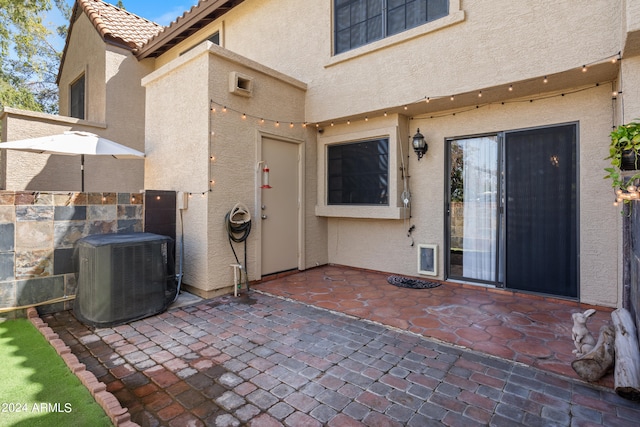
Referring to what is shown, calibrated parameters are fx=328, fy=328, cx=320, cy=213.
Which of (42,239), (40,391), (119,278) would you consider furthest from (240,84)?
(40,391)

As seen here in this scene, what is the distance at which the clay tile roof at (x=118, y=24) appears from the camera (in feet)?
28.8

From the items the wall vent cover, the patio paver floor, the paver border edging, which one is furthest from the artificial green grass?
the wall vent cover

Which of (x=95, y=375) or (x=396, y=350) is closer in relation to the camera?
(x=95, y=375)

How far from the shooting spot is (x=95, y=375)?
2834mm

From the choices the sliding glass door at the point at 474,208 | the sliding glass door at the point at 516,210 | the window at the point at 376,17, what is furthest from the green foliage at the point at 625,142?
the window at the point at 376,17

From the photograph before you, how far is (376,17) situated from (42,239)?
6.30 metres

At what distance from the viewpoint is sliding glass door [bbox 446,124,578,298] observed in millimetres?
4688

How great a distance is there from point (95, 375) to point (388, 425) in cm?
248

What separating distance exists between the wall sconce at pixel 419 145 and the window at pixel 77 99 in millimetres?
9994

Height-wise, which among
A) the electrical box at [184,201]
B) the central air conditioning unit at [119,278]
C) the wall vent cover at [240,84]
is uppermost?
the wall vent cover at [240,84]

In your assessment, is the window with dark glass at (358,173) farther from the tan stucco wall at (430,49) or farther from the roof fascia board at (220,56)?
the roof fascia board at (220,56)

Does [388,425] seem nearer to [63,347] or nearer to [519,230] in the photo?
[63,347]

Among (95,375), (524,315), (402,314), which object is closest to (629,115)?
(524,315)

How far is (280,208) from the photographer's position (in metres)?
6.30
